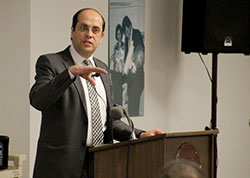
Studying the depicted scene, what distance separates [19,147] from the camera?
429 cm

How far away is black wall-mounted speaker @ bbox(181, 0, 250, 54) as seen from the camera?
5324mm

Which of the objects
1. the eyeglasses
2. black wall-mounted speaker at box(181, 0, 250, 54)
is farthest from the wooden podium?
black wall-mounted speaker at box(181, 0, 250, 54)

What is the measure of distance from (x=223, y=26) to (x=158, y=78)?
826 mm

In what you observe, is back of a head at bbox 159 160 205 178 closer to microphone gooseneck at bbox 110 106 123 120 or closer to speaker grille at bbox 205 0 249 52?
microphone gooseneck at bbox 110 106 123 120

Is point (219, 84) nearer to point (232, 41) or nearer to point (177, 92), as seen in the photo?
point (177, 92)

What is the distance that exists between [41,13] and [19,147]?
0.93 m

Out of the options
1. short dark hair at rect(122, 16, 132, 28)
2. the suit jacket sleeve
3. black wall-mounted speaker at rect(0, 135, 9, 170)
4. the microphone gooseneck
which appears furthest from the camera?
short dark hair at rect(122, 16, 132, 28)

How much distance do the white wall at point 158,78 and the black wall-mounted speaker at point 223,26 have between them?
1.72 feet

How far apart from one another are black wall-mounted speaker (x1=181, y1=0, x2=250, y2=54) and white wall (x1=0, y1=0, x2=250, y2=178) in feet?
1.72

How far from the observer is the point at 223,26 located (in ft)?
17.5

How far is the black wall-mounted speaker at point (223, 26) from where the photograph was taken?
5324mm

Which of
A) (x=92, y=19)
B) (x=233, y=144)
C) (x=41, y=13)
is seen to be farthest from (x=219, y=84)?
(x=92, y=19)

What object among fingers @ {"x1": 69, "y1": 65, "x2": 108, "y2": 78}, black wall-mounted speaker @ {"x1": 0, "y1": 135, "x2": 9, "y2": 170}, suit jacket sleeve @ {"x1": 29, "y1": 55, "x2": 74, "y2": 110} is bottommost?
black wall-mounted speaker @ {"x1": 0, "y1": 135, "x2": 9, "y2": 170}

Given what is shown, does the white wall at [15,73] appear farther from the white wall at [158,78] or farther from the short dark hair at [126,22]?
the short dark hair at [126,22]
